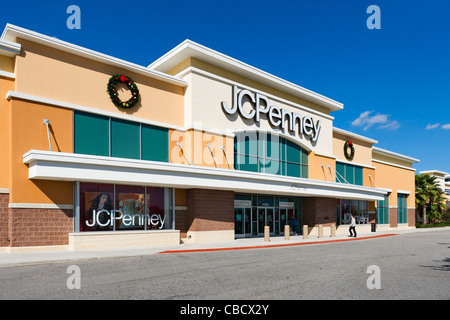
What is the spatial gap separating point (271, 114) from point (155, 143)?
412 inches

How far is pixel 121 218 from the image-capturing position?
842 inches

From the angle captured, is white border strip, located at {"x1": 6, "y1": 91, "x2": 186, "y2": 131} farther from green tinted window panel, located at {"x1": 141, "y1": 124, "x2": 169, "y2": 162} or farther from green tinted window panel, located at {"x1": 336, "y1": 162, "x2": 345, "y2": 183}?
green tinted window panel, located at {"x1": 336, "y1": 162, "x2": 345, "y2": 183}

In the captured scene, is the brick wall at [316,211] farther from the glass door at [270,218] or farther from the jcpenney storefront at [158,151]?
the glass door at [270,218]

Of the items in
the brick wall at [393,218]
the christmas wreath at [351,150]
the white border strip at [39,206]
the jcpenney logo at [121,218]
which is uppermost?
the christmas wreath at [351,150]

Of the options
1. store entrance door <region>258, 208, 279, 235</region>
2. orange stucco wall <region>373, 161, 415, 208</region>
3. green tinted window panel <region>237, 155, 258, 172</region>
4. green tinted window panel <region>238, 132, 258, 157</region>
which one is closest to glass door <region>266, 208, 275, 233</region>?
store entrance door <region>258, 208, 279, 235</region>

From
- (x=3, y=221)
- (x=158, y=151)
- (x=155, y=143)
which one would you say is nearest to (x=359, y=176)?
(x=158, y=151)

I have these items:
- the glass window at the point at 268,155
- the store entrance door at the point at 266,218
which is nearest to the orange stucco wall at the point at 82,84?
the glass window at the point at 268,155

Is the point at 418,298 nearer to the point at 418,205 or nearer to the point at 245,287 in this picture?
the point at 245,287

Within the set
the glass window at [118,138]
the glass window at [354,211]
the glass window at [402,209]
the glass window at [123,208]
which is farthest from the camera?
the glass window at [402,209]

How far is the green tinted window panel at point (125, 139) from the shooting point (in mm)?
22297

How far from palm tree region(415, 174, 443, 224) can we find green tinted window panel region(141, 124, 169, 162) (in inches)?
1762

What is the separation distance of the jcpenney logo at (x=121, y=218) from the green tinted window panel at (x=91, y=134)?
312 cm

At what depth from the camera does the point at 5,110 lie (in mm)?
18891

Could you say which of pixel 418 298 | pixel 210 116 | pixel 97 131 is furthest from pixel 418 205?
pixel 418 298
